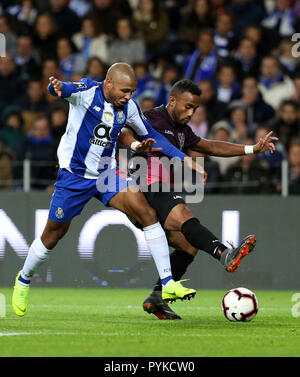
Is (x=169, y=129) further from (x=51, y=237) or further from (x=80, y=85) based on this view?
(x=51, y=237)

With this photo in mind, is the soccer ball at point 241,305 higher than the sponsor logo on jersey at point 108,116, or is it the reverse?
the sponsor logo on jersey at point 108,116

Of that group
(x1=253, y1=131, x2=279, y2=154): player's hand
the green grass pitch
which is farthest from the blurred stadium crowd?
(x1=253, y1=131, x2=279, y2=154): player's hand

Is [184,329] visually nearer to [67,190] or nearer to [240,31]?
[67,190]

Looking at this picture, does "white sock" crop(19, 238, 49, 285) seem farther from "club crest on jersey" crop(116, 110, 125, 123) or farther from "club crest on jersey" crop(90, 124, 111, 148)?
"club crest on jersey" crop(116, 110, 125, 123)

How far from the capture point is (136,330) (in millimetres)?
7453

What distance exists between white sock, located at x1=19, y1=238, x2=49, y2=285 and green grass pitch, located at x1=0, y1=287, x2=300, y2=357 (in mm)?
384

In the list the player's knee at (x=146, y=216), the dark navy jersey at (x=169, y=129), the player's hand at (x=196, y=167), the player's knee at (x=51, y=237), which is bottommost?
the player's knee at (x=51, y=237)

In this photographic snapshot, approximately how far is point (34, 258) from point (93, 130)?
1329 millimetres

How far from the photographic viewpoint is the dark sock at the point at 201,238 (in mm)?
7785

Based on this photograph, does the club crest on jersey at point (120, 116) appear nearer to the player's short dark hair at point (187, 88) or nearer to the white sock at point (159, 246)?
the player's short dark hair at point (187, 88)

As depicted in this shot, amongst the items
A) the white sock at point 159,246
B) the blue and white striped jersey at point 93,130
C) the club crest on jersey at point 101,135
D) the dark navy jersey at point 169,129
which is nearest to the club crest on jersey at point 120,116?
the blue and white striped jersey at point 93,130

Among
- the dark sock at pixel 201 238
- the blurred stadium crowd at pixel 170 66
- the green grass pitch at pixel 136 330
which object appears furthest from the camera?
the blurred stadium crowd at pixel 170 66

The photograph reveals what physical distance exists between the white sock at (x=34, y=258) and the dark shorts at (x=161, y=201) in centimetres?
88

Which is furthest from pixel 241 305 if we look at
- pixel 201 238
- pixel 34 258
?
pixel 34 258
